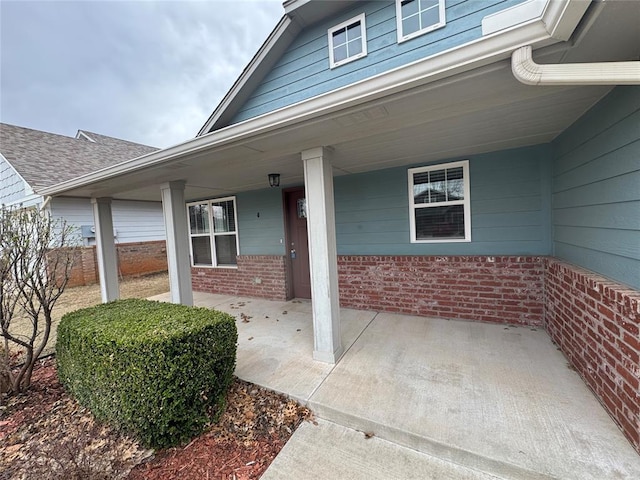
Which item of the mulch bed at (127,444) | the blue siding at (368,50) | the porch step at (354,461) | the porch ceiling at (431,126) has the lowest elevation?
the porch step at (354,461)

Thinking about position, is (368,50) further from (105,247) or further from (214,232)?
(105,247)

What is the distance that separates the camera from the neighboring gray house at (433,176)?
1620mm

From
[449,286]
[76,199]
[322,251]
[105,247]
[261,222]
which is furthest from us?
[76,199]

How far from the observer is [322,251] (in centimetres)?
279

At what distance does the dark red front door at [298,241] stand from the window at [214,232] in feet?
4.72

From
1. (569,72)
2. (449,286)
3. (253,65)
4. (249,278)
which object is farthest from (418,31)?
(249,278)

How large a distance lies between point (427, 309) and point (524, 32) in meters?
3.54

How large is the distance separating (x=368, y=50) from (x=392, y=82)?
375 centimetres

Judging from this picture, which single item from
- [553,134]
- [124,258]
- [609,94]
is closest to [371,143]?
[609,94]

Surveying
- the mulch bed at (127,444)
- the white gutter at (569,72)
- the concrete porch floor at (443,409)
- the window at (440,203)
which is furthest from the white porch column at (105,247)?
the white gutter at (569,72)

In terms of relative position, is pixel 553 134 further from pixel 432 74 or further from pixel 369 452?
pixel 369 452

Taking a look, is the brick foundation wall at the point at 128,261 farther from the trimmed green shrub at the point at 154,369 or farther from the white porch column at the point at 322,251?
the white porch column at the point at 322,251

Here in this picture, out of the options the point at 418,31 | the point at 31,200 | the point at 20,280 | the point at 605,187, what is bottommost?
the point at 20,280

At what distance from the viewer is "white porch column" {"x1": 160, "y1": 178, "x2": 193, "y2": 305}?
391 centimetres
